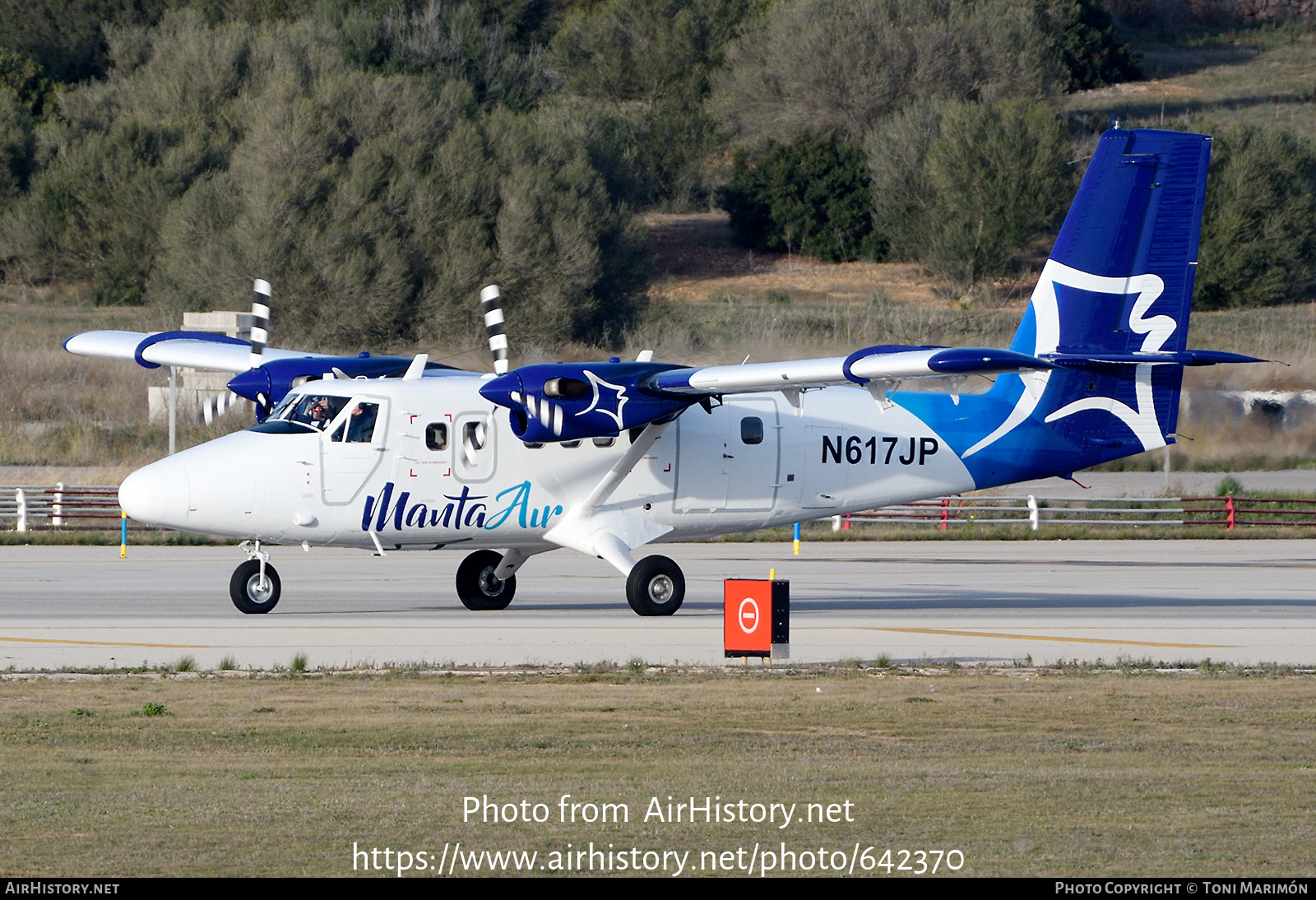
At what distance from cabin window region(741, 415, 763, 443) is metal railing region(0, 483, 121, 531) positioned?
18285 mm

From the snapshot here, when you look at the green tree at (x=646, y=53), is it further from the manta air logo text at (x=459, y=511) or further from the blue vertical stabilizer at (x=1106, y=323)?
the manta air logo text at (x=459, y=511)

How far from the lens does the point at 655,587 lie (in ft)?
68.0

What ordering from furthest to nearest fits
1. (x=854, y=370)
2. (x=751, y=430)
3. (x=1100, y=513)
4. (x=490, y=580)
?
(x=1100, y=513), (x=490, y=580), (x=751, y=430), (x=854, y=370)

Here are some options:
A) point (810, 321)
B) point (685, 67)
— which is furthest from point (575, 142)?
point (685, 67)

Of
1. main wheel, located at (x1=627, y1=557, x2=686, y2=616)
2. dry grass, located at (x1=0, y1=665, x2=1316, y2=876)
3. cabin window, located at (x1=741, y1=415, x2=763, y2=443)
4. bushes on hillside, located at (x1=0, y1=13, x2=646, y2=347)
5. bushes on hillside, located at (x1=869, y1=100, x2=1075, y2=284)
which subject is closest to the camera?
dry grass, located at (x1=0, y1=665, x2=1316, y2=876)

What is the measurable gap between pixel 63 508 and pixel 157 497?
18.4 metres

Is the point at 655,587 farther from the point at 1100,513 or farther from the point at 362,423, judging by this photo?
the point at 1100,513

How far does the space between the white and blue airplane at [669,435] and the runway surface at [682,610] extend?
1210 millimetres

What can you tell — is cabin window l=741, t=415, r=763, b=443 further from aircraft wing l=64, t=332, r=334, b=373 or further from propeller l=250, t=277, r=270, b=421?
propeller l=250, t=277, r=270, b=421

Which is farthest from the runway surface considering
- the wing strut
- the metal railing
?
the metal railing

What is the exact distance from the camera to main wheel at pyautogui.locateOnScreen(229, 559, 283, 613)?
20172 mm

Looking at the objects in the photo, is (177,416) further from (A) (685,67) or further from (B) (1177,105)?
(B) (1177,105)

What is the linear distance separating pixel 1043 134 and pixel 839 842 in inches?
2530

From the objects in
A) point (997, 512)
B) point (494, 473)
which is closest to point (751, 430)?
point (494, 473)
